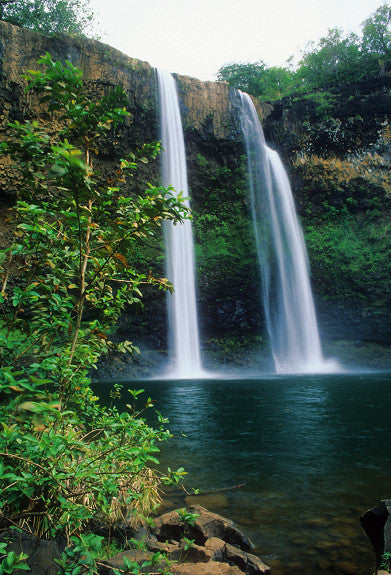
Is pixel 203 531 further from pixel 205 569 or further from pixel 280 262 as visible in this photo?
pixel 280 262

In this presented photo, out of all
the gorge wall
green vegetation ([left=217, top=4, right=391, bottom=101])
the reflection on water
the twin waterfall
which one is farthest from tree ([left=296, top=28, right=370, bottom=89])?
the reflection on water

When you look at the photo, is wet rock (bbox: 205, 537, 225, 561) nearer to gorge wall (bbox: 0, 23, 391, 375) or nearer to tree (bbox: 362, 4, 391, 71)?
gorge wall (bbox: 0, 23, 391, 375)

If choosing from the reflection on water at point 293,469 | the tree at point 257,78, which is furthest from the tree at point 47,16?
the reflection on water at point 293,469

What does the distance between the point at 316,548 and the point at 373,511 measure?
54cm

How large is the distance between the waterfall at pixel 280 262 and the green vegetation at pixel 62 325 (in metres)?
19.0

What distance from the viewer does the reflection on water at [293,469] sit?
9.16ft

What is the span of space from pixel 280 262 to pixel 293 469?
17823mm

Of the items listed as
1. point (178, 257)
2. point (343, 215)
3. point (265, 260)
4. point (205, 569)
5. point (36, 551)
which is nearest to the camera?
point (36, 551)

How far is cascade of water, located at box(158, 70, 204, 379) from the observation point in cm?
1970

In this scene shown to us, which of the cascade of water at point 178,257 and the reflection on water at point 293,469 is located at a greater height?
the cascade of water at point 178,257

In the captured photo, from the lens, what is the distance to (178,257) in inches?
Result: 804

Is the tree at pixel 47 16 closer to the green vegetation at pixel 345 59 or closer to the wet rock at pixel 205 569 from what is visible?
the green vegetation at pixel 345 59

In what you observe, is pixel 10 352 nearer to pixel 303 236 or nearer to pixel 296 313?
pixel 296 313

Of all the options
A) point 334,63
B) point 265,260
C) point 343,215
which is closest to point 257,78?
point 334,63
